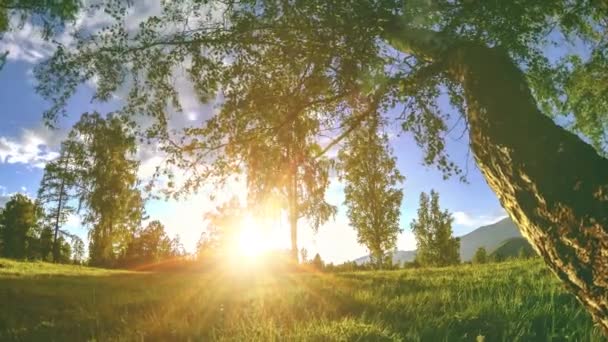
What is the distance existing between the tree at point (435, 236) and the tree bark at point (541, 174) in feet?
231

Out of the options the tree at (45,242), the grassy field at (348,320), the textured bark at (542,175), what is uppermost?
the tree at (45,242)

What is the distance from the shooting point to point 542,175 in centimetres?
401

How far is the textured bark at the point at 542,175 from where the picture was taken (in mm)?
3635

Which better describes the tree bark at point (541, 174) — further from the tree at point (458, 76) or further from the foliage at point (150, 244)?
the foliage at point (150, 244)

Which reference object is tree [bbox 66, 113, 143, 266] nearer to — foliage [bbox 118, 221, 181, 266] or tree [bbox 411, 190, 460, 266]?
foliage [bbox 118, 221, 181, 266]

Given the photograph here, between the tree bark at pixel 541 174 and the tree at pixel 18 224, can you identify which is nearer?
the tree bark at pixel 541 174

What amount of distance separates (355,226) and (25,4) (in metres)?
49.9

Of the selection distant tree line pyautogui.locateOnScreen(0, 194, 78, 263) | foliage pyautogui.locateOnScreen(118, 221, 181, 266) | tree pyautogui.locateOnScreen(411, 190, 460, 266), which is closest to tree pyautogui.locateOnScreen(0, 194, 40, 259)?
distant tree line pyautogui.locateOnScreen(0, 194, 78, 263)

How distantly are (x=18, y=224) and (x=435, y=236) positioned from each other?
6250 cm

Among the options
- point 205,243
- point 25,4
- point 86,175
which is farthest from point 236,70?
point 205,243

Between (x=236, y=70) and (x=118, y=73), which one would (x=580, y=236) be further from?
(x=118, y=73)

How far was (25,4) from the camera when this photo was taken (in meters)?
7.36

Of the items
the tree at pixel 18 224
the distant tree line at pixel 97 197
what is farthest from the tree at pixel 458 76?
the tree at pixel 18 224

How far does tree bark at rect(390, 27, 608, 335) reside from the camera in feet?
11.9
